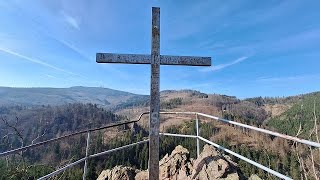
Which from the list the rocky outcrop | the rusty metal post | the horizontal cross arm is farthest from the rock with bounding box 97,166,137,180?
the horizontal cross arm

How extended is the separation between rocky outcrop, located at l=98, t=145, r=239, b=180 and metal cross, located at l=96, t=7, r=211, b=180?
4.07 feet

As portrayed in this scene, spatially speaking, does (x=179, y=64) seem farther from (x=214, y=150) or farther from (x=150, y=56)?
(x=214, y=150)

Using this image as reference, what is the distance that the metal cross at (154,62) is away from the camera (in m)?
6.59

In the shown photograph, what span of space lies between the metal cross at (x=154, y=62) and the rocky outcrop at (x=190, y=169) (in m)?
1.24

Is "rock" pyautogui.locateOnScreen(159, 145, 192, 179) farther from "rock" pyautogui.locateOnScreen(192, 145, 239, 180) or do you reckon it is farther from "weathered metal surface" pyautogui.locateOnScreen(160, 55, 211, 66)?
"weathered metal surface" pyautogui.locateOnScreen(160, 55, 211, 66)

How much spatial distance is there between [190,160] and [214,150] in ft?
3.73

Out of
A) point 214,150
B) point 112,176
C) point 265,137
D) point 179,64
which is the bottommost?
point 265,137

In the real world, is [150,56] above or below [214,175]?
above

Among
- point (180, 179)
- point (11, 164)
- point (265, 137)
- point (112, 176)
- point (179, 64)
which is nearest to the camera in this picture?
point (179, 64)

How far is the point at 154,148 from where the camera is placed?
658cm

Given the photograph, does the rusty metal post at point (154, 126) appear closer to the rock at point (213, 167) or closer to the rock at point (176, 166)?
the rock at point (213, 167)

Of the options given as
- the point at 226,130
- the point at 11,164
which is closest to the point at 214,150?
the point at 11,164

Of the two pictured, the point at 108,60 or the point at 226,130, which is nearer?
the point at 108,60

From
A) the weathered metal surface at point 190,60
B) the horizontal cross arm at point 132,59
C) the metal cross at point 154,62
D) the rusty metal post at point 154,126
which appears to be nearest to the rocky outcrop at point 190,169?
the rusty metal post at point 154,126
